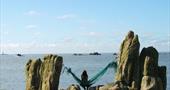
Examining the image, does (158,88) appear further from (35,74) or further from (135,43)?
(35,74)

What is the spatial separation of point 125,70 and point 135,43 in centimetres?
181

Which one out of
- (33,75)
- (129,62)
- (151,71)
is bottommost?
(33,75)

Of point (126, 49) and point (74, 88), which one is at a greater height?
point (126, 49)

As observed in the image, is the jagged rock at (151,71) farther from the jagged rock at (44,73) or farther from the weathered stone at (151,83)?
the jagged rock at (44,73)

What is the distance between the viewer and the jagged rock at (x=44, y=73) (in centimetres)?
3697

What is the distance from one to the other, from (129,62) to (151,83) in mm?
3448

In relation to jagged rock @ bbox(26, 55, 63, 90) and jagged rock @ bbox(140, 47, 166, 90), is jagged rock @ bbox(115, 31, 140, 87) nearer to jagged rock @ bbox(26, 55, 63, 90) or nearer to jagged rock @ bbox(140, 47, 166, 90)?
jagged rock @ bbox(140, 47, 166, 90)

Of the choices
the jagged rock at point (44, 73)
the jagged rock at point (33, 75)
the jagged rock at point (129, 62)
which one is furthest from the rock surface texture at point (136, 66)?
the jagged rock at point (33, 75)

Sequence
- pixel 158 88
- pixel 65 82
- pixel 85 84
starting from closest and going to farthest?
pixel 158 88
pixel 85 84
pixel 65 82

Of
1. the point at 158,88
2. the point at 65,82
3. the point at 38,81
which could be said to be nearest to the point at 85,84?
the point at 38,81

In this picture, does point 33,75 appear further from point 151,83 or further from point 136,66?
point 151,83

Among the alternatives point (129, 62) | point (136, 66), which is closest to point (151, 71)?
point (136, 66)

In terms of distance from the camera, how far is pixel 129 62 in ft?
108

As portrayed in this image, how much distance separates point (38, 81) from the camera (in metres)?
38.8
